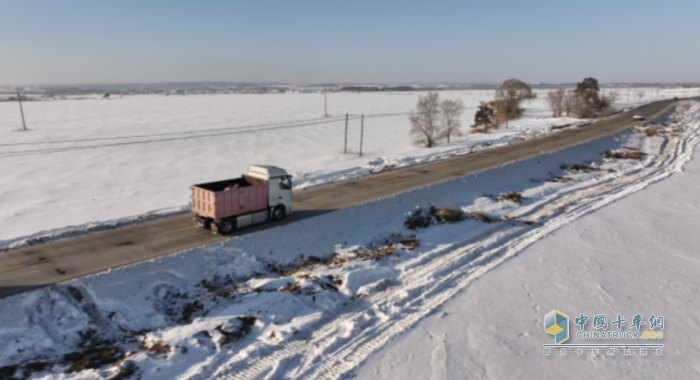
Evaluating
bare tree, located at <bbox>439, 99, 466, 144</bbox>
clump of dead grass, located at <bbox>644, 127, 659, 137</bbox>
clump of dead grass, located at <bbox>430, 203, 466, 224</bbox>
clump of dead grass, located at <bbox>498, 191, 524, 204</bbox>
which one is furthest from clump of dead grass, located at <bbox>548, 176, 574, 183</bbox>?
clump of dead grass, located at <bbox>644, 127, 659, 137</bbox>

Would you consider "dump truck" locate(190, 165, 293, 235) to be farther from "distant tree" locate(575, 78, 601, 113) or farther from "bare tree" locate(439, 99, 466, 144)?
"distant tree" locate(575, 78, 601, 113)

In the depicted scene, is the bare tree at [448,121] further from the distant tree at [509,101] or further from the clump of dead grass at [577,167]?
the distant tree at [509,101]

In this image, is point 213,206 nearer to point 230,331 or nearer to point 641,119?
point 230,331

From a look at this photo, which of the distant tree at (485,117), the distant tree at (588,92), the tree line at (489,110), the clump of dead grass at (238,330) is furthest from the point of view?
the distant tree at (588,92)

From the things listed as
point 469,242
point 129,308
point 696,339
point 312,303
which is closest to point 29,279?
point 129,308

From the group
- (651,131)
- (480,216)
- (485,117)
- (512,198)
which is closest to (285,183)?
(480,216)

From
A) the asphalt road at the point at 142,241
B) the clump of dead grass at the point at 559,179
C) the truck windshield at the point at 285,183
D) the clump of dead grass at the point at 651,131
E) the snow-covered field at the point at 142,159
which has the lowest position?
the snow-covered field at the point at 142,159

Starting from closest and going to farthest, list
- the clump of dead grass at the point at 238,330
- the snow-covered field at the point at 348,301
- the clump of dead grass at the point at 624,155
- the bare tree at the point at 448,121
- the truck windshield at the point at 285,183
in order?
1. the snow-covered field at the point at 348,301
2. the clump of dead grass at the point at 238,330
3. the truck windshield at the point at 285,183
4. the clump of dead grass at the point at 624,155
5. the bare tree at the point at 448,121

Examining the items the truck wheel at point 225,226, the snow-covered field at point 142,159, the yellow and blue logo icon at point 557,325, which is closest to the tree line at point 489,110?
the snow-covered field at point 142,159
